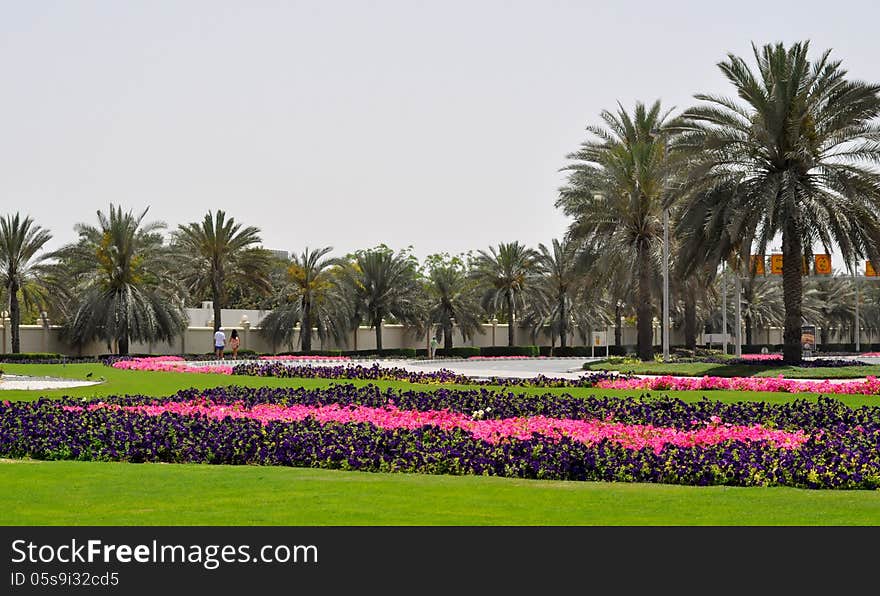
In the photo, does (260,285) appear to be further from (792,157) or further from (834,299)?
(834,299)

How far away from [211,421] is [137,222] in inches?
1455

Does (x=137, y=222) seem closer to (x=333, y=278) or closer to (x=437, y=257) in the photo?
(x=333, y=278)

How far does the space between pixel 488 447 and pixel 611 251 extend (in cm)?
2889

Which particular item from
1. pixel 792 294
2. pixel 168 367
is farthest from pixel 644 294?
pixel 168 367

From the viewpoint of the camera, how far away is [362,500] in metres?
8.14

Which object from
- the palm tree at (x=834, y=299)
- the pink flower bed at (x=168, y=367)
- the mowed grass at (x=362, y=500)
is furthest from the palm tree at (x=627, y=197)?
the palm tree at (x=834, y=299)

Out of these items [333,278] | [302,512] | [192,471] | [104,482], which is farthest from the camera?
[333,278]

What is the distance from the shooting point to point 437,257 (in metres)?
82.9

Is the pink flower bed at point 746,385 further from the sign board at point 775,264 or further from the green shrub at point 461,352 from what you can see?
the green shrub at point 461,352

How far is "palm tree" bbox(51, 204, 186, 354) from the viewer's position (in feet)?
156

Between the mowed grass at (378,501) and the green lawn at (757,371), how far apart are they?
18.6 m
